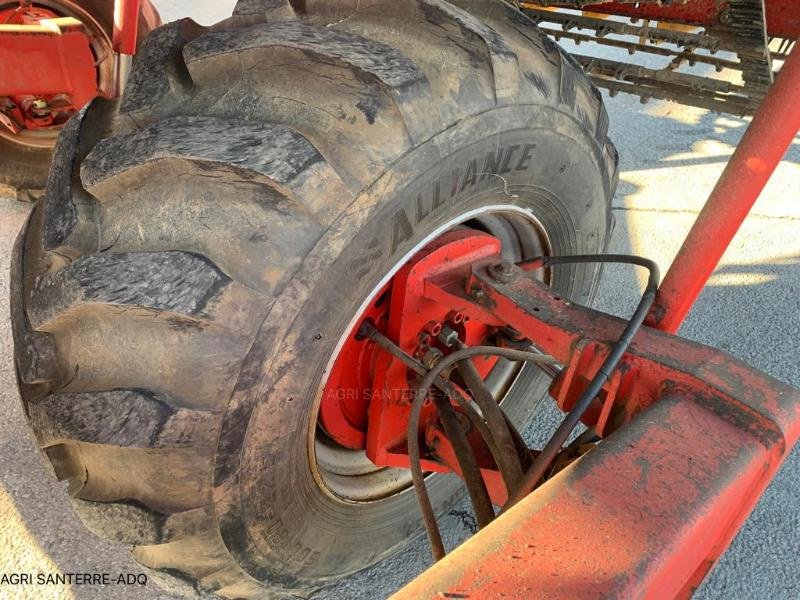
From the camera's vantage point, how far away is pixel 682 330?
2129mm

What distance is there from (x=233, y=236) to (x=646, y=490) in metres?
0.53

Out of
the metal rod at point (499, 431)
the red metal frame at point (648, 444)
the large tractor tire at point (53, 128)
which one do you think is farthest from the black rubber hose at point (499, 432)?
the large tractor tire at point (53, 128)

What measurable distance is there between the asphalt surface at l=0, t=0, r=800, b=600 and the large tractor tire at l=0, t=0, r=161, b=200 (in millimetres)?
116

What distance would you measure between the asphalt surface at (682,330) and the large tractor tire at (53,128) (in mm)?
116

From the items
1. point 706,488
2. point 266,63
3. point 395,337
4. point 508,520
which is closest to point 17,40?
point 266,63

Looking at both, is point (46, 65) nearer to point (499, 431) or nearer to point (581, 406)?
point (499, 431)

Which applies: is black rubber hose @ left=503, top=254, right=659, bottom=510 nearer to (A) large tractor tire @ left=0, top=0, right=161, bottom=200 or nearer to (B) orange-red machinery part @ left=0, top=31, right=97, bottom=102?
(B) orange-red machinery part @ left=0, top=31, right=97, bottom=102

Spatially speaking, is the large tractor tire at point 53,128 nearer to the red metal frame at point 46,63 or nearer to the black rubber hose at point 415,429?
the red metal frame at point 46,63

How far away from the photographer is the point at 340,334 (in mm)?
879

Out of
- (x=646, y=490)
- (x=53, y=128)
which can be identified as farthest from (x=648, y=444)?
(x=53, y=128)

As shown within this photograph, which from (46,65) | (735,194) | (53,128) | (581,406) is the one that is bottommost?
(53,128)

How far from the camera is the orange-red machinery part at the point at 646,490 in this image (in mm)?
583

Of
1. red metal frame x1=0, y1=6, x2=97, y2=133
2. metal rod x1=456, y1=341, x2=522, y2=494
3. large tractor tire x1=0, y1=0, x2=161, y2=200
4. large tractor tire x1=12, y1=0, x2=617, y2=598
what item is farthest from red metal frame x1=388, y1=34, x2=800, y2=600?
large tractor tire x1=0, y1=0, x2=161, y2=200

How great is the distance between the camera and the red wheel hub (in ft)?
3.49
